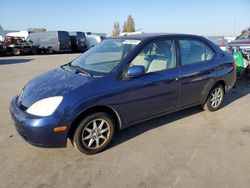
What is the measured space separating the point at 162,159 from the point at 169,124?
1235mm

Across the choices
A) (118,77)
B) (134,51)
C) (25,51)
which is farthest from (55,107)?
(25,51)

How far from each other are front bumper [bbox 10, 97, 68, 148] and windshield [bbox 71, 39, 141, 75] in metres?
1.01

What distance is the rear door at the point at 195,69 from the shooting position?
4.27 meters

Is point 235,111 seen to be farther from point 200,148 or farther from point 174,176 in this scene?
point 174,176

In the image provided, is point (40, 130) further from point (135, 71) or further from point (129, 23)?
point (129, 23)

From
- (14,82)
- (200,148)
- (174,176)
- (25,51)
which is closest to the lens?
(174,176)

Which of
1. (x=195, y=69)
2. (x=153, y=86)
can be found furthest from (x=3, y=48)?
(x=153, y=86)

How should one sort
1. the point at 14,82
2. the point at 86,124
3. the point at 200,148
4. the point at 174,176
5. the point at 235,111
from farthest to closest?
the point at 14,82, the point at 235,111, the point at 200,148, the point at 86,124, the point at 174,176

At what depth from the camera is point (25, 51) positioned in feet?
74.4

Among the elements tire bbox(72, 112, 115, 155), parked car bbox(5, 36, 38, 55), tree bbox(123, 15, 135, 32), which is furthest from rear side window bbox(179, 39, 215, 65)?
tree bbox(123, 15, 135, 32)

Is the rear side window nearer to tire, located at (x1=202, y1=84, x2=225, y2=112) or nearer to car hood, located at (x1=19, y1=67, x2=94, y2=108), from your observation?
tire, located at (x1=202, y1=84, x2=225, y2=112)

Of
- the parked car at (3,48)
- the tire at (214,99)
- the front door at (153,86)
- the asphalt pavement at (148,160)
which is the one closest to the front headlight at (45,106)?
the asphalt pavement at (148,160)

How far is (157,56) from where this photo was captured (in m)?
4.07

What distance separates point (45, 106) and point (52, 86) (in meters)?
0.42
